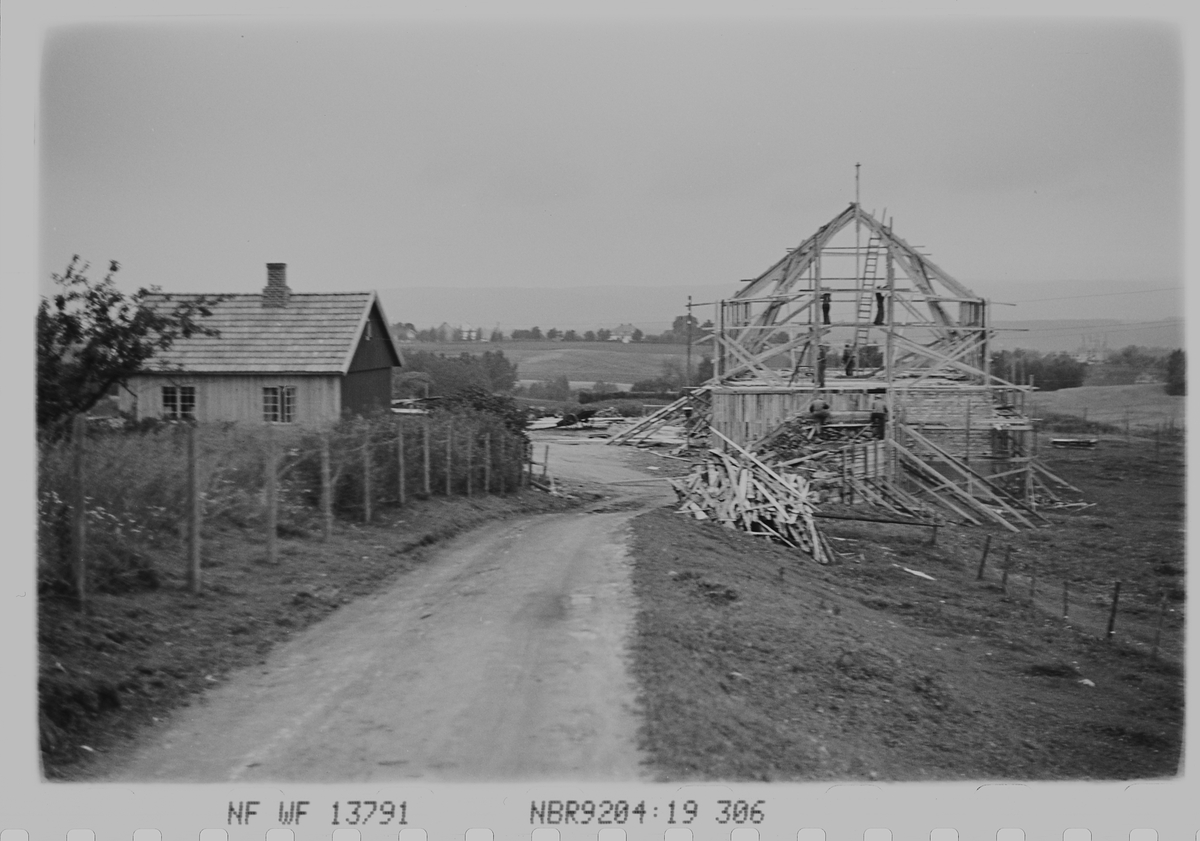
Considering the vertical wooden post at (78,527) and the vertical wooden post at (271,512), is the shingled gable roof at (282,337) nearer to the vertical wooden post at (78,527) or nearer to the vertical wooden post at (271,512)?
the vertical wooden post at (271,512)

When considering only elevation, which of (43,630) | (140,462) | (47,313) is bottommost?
(43,630)

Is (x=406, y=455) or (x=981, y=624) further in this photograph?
(x=406, y=455)

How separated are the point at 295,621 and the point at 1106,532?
18.8 meters

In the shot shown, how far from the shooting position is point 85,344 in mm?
11727

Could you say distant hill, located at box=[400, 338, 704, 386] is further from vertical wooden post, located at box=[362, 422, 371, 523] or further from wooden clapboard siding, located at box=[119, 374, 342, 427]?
vertical wooden post, located at box=[362, 422, 371, 523]

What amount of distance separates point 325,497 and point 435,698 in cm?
712

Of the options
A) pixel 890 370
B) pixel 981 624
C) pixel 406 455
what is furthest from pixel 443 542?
pixel 890 370

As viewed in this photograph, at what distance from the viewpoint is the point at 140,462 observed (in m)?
12.5

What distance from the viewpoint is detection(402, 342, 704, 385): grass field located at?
65.9m

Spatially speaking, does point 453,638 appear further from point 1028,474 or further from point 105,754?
point 1028,474

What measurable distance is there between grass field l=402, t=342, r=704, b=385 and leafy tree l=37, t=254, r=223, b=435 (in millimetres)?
43498

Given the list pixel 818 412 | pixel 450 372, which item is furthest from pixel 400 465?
pixel 450 372

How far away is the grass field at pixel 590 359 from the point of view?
2596 inches

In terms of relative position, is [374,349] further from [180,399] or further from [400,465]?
[400,465]
